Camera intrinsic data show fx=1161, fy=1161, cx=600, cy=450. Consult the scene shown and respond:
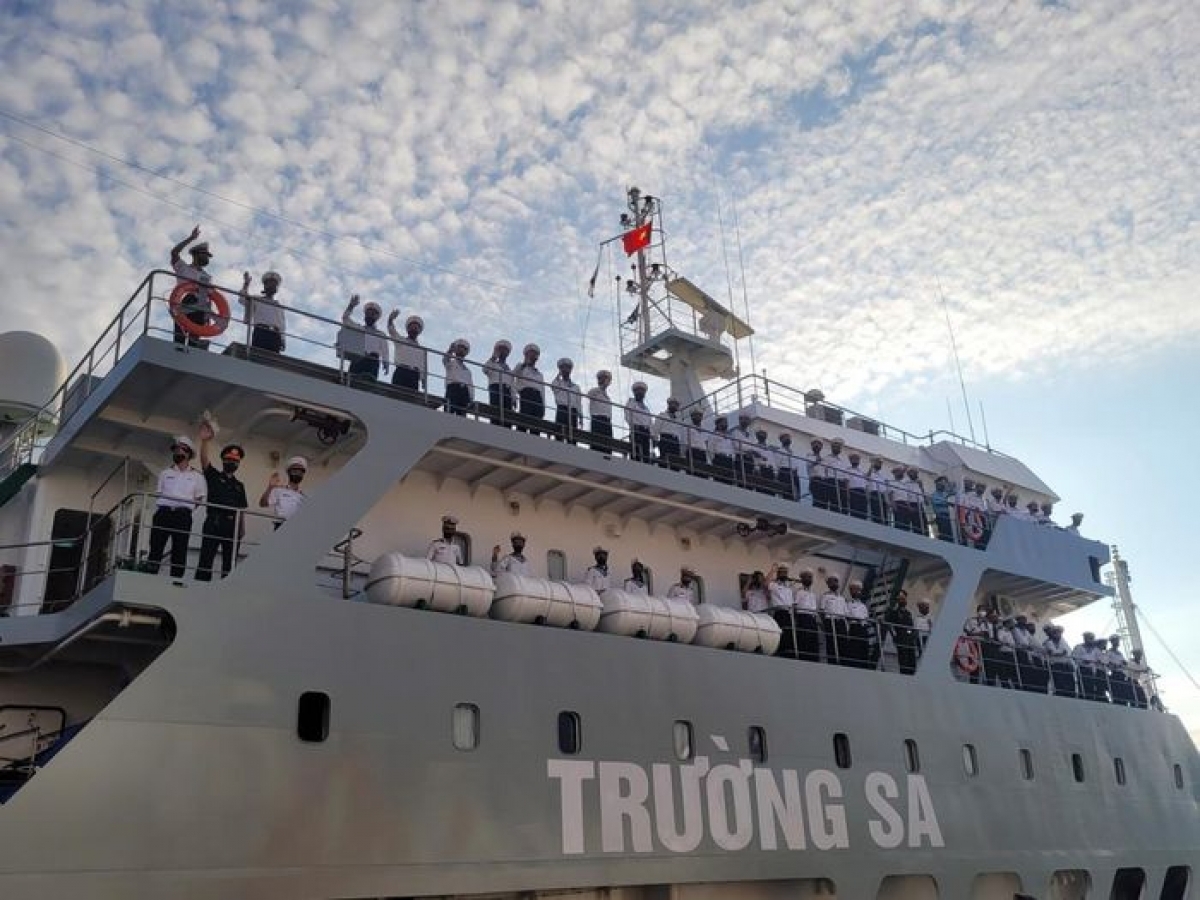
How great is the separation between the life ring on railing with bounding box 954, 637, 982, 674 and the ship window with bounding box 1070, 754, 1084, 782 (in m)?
2.41

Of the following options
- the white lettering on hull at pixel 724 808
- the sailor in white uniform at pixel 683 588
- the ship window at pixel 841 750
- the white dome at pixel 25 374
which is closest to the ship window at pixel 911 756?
the white lettering on hull at pixel 724 808

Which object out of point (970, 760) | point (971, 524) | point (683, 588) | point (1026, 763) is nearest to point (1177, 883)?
point (1026, 763)

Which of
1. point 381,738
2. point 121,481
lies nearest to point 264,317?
point 121,481

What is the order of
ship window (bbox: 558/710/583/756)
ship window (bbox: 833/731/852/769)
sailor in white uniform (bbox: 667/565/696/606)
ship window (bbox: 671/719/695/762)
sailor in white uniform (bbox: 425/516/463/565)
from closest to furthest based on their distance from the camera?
ship window (bbox: 558/710/583/756)
sailor in white uniform (bbox: 425/516/463/565)
ship window (bbox: 671/719/695/762)
sailor in white uniform (bbox: 667/565/696/606)
ship window (bbox: 833/731/852/769)

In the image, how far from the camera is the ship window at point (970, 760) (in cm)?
1641

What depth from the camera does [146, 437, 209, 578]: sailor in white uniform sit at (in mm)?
10656

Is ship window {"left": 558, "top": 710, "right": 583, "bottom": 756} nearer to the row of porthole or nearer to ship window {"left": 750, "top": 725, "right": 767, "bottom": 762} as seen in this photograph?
the row of porthole

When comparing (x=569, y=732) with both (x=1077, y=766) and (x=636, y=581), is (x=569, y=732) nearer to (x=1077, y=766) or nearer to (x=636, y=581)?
(x=636, y=581)

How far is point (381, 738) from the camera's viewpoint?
10.9 metres

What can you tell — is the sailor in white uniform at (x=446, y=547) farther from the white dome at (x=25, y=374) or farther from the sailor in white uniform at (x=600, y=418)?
the white dome at (x=25, y=374)

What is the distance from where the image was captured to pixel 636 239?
2208cm

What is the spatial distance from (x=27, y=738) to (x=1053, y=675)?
51.6 feet

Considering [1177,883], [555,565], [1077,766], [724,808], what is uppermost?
[555,565]

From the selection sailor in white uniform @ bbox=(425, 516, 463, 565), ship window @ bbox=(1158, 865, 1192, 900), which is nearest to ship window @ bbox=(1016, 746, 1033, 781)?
ship window @ bbox=(1158, 865, 1192, 900)
